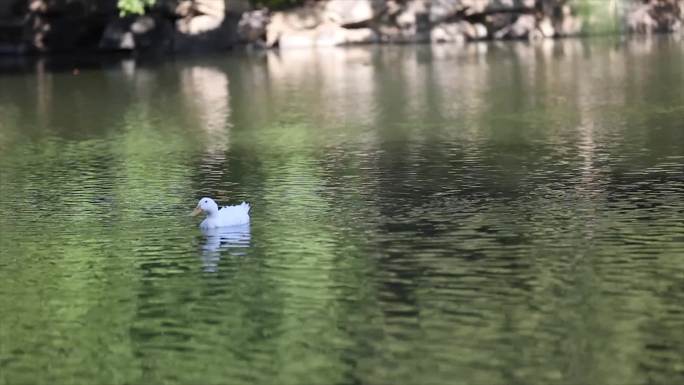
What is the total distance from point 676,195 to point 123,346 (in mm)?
8165

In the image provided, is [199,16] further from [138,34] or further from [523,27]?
[523,27]

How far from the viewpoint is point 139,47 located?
178ft

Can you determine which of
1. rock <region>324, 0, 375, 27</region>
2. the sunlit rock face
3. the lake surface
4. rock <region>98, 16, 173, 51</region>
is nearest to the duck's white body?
the lake surface

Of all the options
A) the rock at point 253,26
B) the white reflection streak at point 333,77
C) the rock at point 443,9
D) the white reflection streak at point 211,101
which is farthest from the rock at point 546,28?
the white reflection streak at point 211,101

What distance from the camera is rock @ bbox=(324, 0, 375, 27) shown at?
55.6 m

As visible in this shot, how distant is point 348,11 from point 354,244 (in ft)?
136

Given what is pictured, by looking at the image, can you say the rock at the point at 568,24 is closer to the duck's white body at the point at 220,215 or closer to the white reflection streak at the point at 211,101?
the white reflection streak at the point at 211,101

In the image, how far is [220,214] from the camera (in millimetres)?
15812

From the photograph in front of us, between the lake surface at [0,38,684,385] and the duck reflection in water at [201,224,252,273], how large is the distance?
0.04 meters

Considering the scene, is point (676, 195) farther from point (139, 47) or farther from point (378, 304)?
point (139, 47)

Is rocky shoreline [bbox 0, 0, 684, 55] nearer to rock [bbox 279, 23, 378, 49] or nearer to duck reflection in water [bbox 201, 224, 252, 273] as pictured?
rock [bbox 279, 23, 378, 49]

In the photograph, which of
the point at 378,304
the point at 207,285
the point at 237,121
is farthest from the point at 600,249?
the point at 237,121

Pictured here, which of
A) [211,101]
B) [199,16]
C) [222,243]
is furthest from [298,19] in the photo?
[222,243]

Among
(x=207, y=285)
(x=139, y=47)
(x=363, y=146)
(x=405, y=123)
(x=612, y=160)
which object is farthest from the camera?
(x=139, y=47)
